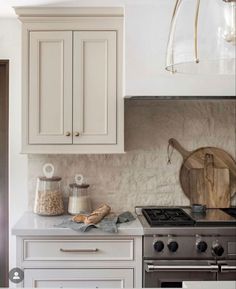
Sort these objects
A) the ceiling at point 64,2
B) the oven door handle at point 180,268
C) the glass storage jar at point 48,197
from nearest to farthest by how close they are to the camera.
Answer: the oven door handle at point 180,268, the ceiling at point 64,2, the glass storage jar at point 48,197

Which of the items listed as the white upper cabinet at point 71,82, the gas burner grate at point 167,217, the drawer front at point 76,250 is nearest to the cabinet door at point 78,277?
the drawer front at point 76,250

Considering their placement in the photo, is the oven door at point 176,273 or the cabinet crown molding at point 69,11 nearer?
the oven door at point 176,273

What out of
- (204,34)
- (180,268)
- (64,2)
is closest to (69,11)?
(64,2)

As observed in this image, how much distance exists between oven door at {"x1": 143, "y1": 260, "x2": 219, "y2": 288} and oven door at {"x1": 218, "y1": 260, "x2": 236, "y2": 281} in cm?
3

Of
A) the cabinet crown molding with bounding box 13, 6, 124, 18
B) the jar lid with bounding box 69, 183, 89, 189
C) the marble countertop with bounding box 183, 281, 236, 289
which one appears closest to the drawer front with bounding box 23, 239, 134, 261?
the jar lid with bounding box 69, 183, 89, 189

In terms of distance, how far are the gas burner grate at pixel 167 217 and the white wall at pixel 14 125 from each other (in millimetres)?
924

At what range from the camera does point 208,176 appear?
2738 mm

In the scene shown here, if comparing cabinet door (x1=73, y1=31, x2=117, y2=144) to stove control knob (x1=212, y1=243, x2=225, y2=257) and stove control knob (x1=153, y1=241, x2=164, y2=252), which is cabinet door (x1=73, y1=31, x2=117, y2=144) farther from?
stove control knob (x1=212, y1=243, x2=225, y2=257)

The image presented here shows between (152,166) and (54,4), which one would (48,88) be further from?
(152,166)

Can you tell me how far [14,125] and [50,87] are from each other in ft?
1.66

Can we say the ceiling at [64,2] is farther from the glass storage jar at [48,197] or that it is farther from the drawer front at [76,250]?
the drawer front at [76,250]

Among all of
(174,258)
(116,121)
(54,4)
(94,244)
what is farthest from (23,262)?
(54,4)

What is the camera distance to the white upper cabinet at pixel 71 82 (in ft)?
8.00

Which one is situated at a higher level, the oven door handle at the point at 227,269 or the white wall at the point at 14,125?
the white wall at the point at 14,125
